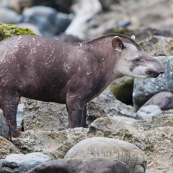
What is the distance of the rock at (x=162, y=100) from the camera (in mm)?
14219

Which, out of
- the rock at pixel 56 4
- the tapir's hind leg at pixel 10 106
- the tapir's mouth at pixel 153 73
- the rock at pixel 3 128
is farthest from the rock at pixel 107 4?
the rock at pixel 3 128

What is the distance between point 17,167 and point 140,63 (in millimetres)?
3603

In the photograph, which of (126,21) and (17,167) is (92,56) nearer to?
(17,167)

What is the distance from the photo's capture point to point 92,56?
472 inches

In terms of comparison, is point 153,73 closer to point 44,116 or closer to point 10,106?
point 44,116

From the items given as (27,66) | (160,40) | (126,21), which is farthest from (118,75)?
(126,21)

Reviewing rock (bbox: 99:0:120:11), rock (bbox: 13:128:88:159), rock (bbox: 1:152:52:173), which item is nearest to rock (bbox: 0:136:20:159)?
rock (bbox: 13:128:88:159)

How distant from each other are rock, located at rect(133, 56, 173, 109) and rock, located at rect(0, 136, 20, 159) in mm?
5555

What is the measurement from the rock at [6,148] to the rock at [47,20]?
25896 mm

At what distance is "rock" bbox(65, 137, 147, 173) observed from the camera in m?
9.12

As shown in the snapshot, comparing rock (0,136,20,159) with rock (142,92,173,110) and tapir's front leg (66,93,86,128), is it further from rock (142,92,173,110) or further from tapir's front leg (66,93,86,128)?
rock (142,92,173,110)

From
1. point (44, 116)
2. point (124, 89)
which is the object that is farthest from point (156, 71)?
Answer: point (124, 89)

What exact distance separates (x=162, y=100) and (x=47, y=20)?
2254cm

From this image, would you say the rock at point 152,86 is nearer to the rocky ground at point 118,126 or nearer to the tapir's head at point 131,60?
the rocky ground at point 118,126
